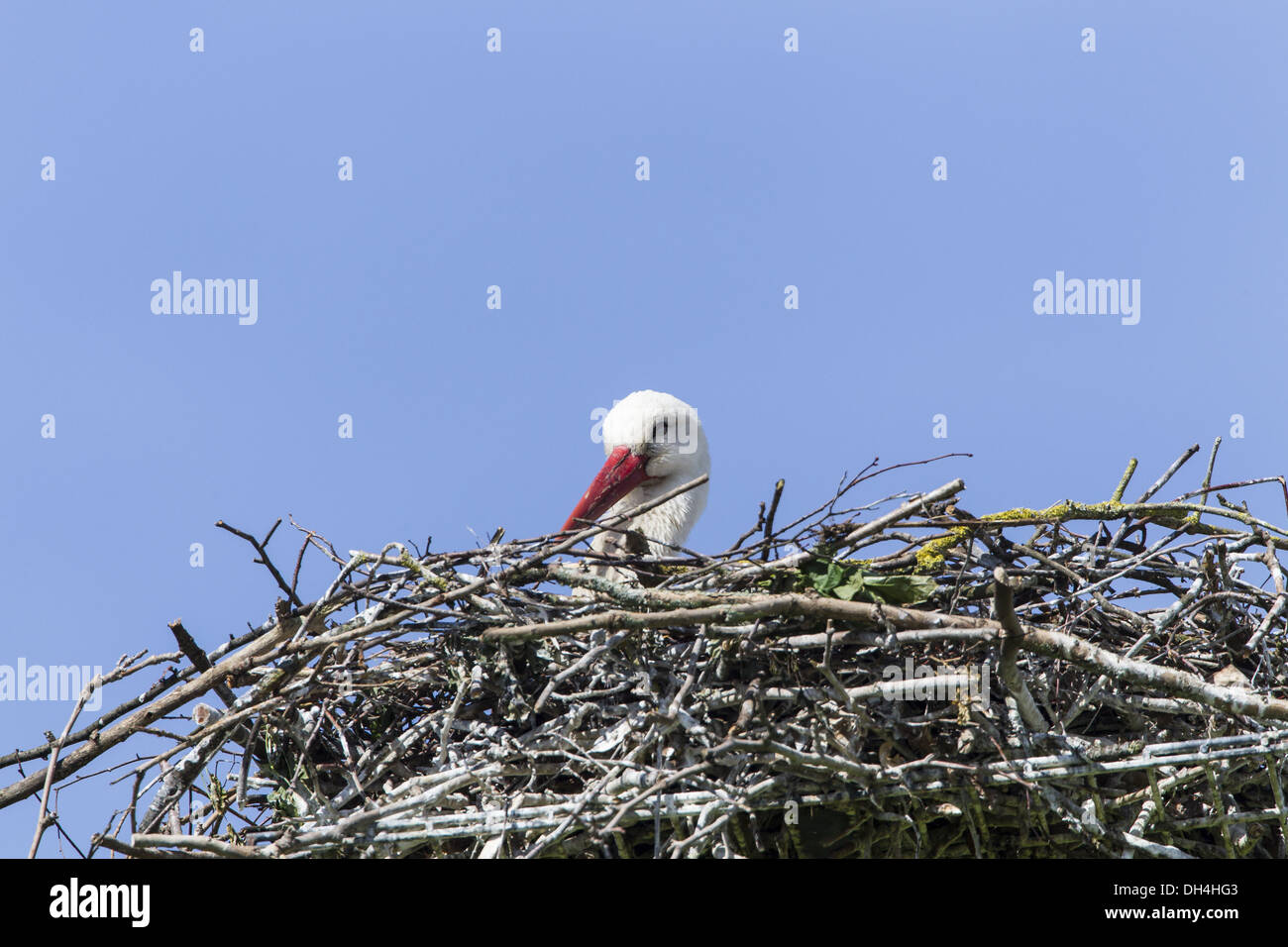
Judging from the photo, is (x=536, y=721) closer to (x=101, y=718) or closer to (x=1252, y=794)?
(x=101, y=718)

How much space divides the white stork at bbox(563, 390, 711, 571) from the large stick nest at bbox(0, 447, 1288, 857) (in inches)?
57.7

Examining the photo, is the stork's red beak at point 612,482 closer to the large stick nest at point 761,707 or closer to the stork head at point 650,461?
the stork head at point 650,461

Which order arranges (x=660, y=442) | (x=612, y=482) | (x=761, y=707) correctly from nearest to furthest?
(x=761, y=707) < (x=612, y=482) < (x=660, y=442)

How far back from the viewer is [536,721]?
344 centimetres

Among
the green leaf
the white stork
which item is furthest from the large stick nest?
the white stork

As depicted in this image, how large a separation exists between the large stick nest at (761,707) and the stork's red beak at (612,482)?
148 centimetres

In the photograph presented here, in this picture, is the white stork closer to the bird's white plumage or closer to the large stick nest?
the bird's white plumage

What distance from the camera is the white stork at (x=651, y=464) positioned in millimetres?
5156

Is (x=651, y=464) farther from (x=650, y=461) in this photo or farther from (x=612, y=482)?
(x=612, y=482)

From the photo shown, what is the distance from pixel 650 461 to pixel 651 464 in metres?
0.01

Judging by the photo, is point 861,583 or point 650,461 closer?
point 861,583

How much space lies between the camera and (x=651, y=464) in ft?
17.6

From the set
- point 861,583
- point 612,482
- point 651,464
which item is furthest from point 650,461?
point 861,583
